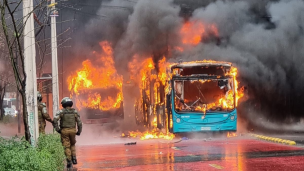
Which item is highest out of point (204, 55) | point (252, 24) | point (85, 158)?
point (252, 24)

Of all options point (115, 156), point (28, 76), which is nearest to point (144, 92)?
point (115, 156)

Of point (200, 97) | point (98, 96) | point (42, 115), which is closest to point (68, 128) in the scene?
point (42, 115)

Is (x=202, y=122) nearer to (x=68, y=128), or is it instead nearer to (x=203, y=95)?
(x=203, y=95)

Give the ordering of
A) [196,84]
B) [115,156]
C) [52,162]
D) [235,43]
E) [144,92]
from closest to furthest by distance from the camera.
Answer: [52,162] < [115,156] < [196,84] < [144,92] < [235,43]

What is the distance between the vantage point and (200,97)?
19141 millimetres

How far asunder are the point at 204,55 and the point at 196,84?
18.4 ft

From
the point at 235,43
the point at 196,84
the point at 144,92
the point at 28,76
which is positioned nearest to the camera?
the point at 28,76

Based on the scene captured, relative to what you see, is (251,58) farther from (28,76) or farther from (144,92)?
(28,76)

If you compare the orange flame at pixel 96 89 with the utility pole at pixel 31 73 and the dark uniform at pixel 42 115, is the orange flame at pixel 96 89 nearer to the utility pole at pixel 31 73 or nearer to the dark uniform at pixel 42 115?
the dark uniform at pixel 42 115

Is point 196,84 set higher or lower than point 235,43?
lower

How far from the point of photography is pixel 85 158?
1432cm

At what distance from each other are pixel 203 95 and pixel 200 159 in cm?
676

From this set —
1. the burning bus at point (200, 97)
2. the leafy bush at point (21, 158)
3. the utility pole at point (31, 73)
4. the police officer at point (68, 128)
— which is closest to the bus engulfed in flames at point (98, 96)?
the burning bus at point (200, 97)

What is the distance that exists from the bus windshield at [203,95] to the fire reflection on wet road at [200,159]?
333 cm
